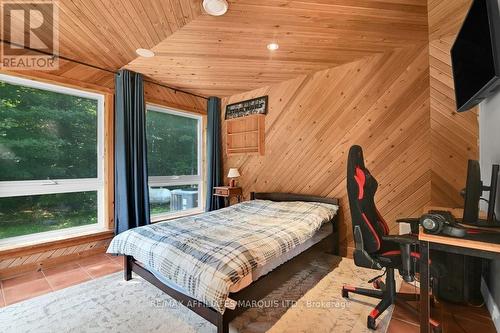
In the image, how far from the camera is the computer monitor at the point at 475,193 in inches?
57.2

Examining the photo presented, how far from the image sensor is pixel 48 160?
296cm

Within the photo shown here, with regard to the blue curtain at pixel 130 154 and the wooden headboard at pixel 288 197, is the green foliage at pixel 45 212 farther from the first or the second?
the wooden headboard at pixel 288 197

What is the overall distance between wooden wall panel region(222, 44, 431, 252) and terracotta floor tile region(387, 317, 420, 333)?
1395mm

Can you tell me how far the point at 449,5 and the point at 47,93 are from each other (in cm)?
455

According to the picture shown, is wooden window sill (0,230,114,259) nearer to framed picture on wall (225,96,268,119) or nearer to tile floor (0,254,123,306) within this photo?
tile floor (0,254,123,306)

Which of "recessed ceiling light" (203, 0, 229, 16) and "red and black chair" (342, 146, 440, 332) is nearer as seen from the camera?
"red and black chair" (342, 146, 440, 332)

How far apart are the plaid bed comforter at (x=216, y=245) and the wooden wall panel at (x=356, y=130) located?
31.0 inches

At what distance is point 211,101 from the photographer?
4.67m

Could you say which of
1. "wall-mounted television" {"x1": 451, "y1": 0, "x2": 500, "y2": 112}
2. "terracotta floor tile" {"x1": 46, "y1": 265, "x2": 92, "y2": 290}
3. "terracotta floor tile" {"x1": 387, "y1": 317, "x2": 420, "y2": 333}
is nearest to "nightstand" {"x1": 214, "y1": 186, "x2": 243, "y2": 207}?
"terracotta floor tile" {"x1": 46, "y1": 265, "x2": 92, "y2": 290}

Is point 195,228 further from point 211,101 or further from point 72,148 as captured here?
point 211,101

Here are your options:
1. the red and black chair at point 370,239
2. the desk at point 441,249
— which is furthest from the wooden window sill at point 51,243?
the desk at point 441,249

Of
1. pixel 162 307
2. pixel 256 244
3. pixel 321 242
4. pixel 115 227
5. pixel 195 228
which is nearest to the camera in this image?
pixel 256 244

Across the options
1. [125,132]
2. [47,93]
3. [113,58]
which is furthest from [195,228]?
[47,93]

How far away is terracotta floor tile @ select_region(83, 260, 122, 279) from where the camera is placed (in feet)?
8.80
